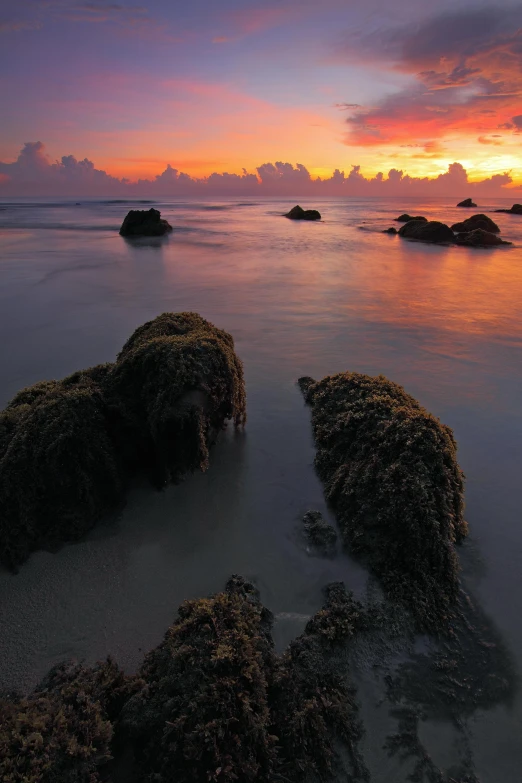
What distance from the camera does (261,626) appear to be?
8.34 ft

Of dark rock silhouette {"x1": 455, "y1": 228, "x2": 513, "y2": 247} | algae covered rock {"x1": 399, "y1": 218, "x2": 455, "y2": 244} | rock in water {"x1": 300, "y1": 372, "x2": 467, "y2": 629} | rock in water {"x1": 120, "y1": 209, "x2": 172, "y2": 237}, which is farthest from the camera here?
rock in water {"x1": 120, "y1": 209, "x2": 172, "y2": 237}

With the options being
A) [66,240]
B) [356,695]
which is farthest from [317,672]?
[66,240]

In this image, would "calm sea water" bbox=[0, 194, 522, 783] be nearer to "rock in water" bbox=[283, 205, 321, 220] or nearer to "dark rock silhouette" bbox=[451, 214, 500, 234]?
"dark rock silhouette" bbox=[451, 214, 500, 234]

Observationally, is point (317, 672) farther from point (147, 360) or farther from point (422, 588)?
point (147, 360)

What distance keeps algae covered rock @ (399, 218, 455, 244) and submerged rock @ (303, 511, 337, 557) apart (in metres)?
23.3

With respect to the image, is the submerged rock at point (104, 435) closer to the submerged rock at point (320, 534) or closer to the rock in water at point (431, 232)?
the submerged rock at point (320, 534)

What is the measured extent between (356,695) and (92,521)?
7.00 ft

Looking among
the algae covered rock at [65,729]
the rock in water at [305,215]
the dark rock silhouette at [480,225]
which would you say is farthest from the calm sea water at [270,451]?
the rock in water at [305,215]

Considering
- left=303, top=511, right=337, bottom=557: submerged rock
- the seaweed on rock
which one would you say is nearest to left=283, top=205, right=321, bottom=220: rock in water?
left=303, top=511, right=337, bottom=557: submerged rock

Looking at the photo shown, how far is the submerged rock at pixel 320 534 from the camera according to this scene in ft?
10.2

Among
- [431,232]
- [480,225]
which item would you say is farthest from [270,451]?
[480,225]

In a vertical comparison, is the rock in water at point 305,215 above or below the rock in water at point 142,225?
above

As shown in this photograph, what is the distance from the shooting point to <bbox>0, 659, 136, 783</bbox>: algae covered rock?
65.5 inches

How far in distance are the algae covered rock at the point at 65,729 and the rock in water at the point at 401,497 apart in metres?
1.70
